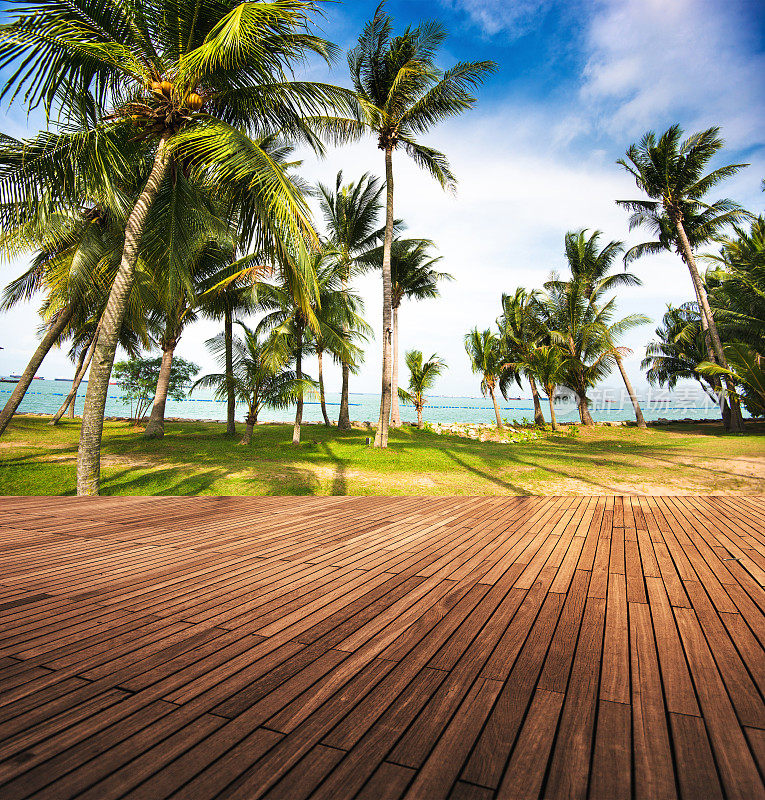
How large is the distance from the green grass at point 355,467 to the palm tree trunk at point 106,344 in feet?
6.33

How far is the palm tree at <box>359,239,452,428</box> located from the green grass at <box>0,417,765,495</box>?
5.46 metres

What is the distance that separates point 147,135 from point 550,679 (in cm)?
797

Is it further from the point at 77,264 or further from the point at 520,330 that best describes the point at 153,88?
the point at 520,330

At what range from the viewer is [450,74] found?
11.2 meters

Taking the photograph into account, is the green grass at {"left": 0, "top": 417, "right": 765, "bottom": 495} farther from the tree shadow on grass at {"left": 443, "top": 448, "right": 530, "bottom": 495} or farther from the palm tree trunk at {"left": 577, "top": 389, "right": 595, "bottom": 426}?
the palm tree trunk at {"left": 577, "top": 389, "right": 595, "bottom": 426}

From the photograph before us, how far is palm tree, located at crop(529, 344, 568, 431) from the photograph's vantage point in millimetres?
22641

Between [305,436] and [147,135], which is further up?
[147,135]

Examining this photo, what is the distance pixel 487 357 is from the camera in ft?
83.3

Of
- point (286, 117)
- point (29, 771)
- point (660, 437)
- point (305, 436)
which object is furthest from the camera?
point (660, 437)

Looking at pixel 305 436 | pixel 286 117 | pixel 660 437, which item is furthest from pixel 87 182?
pixel 660 437

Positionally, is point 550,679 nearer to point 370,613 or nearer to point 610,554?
point 370,613

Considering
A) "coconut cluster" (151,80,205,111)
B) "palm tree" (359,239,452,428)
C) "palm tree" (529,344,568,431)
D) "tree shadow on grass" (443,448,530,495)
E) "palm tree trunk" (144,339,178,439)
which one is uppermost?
"palm tree" (359,239,452,428)

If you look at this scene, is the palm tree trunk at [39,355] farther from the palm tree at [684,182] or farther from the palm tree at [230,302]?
the palm tree at [684,182]

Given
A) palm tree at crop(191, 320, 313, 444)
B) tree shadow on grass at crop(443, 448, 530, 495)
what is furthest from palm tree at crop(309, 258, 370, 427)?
tree shadow on grass at crop(443, 448, 530, 495)
